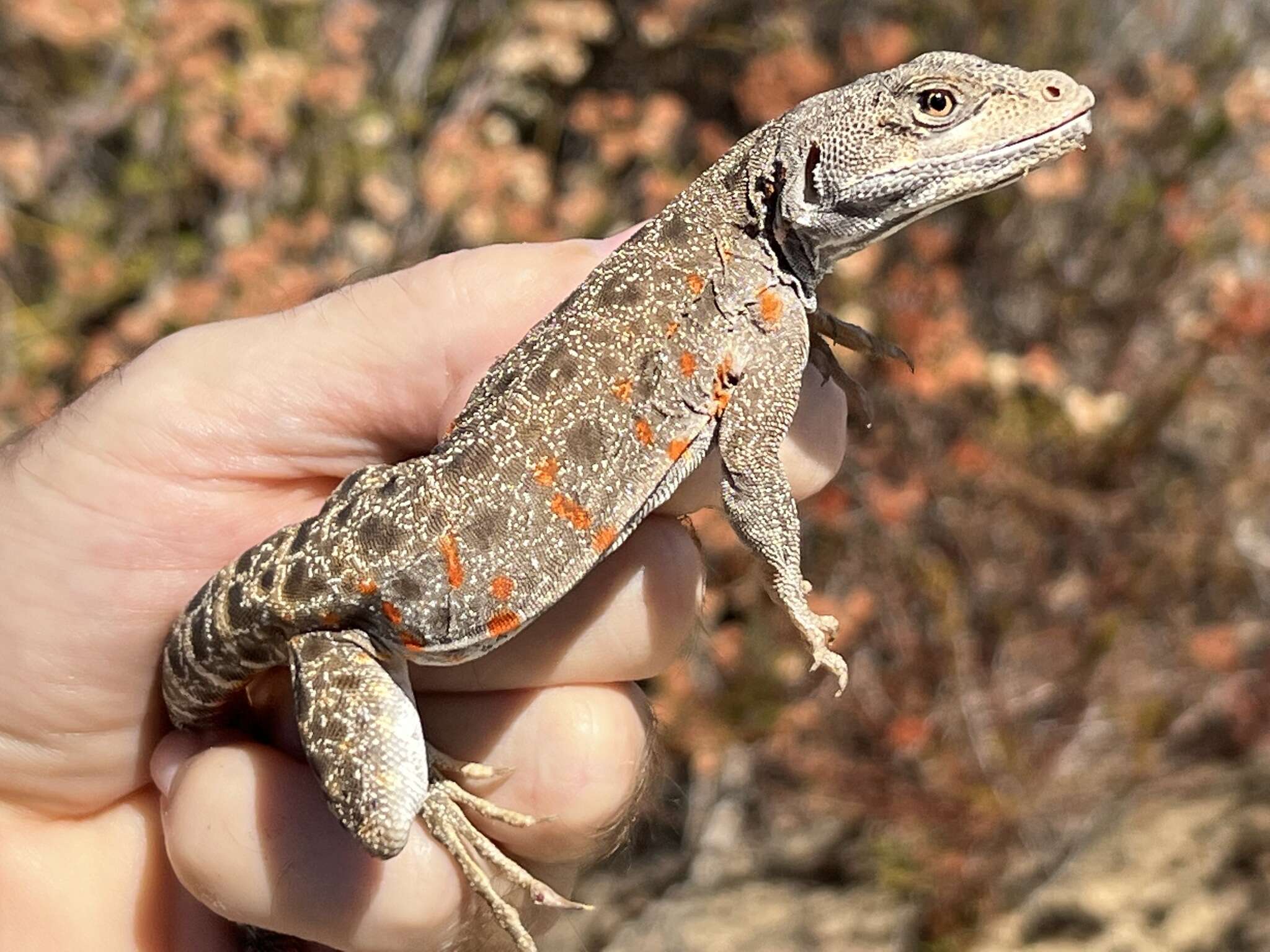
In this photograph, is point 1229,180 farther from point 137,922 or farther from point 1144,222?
point 137,922

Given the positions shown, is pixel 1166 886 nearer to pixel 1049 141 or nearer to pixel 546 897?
pixel 546 897

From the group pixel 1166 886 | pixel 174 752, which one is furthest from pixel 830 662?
pixel 1166 886

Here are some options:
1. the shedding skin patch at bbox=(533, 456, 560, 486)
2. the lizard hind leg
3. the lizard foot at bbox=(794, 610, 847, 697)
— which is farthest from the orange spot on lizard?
the lizard hind leg

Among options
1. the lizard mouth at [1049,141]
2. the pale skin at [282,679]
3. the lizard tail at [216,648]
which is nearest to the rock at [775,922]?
the pale skin at [282,679]

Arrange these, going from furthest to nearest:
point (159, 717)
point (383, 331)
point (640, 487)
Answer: point (159, 717)
point (383, 331)
point (640, 487)

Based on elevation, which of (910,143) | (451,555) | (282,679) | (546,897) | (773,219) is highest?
Result: (910,143)

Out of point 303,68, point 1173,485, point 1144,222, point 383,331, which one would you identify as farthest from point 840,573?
point 303,68
